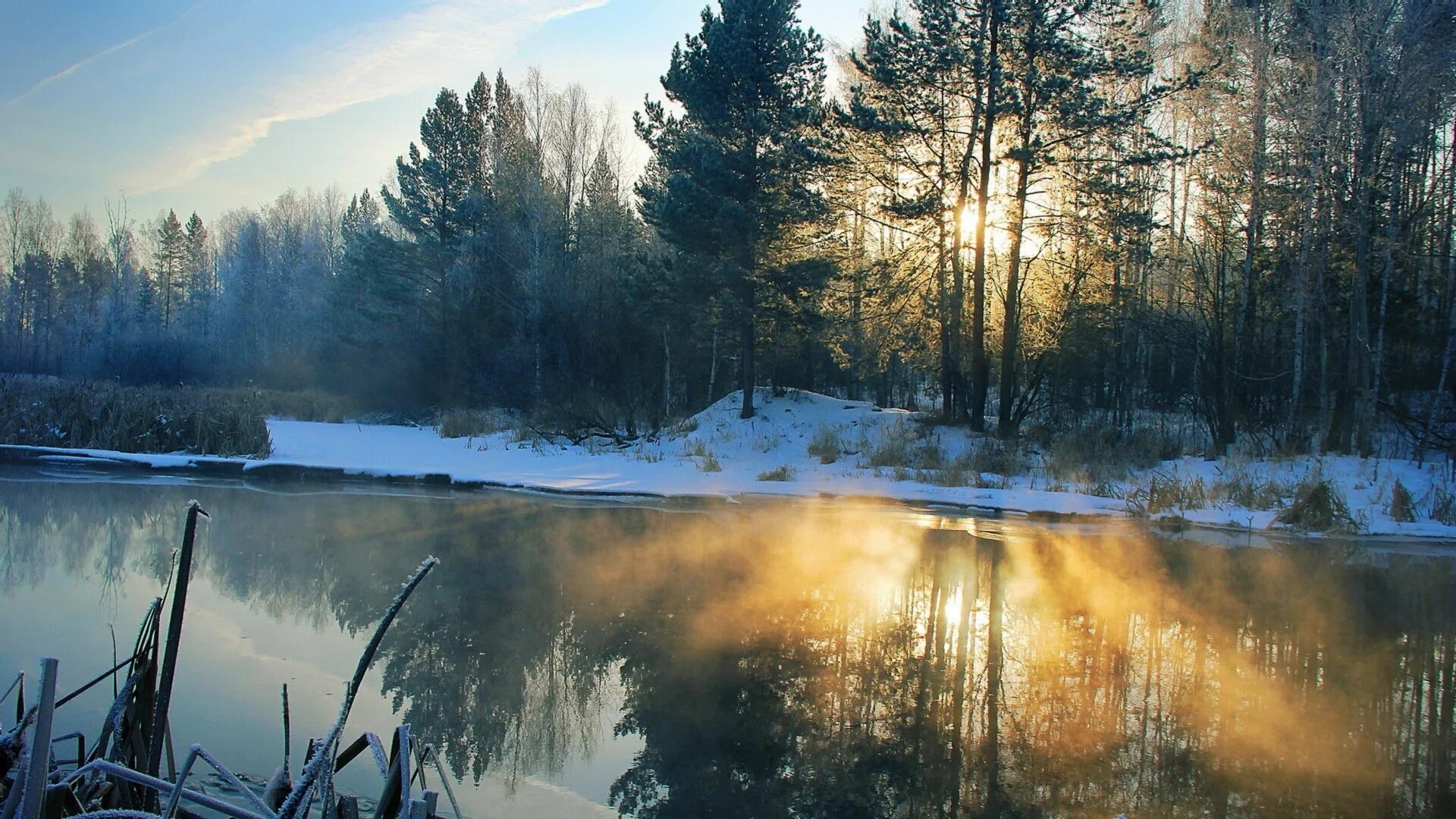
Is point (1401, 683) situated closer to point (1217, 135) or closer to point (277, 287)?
point (1217, 135)

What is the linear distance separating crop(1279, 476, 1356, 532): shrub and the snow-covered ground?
13 centimetres

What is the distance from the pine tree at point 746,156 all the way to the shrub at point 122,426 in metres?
10.8

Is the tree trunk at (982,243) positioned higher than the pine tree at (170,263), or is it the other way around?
the pine tree at (170,263)

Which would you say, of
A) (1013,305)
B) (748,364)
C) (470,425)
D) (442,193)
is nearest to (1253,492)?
(1013,305)

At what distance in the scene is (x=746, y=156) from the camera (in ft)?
71.8

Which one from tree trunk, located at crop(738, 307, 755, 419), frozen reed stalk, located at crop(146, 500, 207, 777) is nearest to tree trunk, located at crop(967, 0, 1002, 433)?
tree trunk, located at crop(738, 307, 755, 419)

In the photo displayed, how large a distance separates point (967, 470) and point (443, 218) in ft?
83.5

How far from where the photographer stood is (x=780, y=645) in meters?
5.70

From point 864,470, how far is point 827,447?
6.67ft

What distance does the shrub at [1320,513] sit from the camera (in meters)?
10.8

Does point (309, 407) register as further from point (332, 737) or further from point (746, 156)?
point (332, 737)

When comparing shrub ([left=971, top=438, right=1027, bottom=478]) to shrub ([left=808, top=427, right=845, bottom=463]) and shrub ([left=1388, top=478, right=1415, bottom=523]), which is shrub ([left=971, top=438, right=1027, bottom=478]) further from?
shrub ([left=1388, top=478, right=1415, bottom=523])

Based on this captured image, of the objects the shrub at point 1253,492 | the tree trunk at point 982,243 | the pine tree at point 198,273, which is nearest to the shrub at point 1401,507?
the shrub at point 1253,492

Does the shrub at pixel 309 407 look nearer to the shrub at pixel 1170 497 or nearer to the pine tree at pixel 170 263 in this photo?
the shrub at pixel 1170 497
